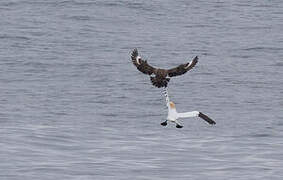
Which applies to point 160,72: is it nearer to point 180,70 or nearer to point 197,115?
point 180,70

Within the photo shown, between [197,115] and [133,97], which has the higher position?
[133,97]

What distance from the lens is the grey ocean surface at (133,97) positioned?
81875 mm

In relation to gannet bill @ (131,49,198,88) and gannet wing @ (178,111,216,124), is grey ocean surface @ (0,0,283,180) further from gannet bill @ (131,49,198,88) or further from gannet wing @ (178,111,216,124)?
gannet wing @ (178,111,216,124)

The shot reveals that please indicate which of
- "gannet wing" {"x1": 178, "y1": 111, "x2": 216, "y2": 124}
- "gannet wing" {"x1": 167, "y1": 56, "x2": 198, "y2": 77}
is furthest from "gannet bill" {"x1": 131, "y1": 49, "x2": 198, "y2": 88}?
"gannet wing" {"x1": 178, "y1": 111, "x2": 216, "y2": 124}

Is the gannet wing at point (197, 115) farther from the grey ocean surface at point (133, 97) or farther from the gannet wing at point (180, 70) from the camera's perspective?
the grey ocean surface at point (133, 97)

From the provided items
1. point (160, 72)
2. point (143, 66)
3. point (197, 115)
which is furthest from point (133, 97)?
point (197, 115)

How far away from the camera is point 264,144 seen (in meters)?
84.9

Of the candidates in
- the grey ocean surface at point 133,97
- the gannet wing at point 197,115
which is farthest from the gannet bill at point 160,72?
the grey ocean surface at point 133,97

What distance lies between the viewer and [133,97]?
94.8 meters

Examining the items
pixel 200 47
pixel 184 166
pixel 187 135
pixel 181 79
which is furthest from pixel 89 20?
pixel 184 166

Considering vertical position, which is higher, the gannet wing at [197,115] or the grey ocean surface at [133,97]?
the grey ocean surface at [133,97]

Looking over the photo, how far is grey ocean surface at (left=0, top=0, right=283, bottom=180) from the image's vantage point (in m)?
81.9

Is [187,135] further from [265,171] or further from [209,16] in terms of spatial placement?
[209,16]

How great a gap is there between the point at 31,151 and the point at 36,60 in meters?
27.5
